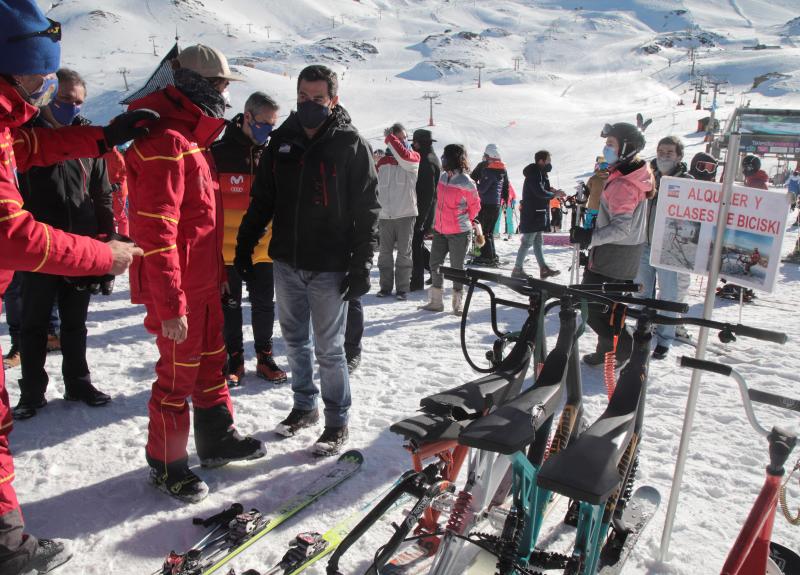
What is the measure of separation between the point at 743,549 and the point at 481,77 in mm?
97484

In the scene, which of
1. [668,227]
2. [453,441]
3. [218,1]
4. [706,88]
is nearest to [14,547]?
[453,441]

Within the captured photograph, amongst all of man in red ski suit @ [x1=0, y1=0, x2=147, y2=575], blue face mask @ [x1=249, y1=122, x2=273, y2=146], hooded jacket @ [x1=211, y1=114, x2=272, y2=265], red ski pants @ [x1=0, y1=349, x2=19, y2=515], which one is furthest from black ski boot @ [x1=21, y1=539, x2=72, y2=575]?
blue face mask @ [x1=249, y1=122, x2=273, y2=146]

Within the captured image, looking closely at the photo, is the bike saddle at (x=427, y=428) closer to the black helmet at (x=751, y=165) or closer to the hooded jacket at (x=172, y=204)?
the hooded jacket at (x=172, y=204)

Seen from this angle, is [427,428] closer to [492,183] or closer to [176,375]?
[176,375]

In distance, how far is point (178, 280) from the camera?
2.68 meters

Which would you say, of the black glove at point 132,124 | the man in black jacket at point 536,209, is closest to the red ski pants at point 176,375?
the black glove at point 132,124

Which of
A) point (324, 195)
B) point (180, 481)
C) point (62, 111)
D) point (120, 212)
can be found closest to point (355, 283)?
point (324, 195)

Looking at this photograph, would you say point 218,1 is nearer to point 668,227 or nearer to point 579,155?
point 579,155

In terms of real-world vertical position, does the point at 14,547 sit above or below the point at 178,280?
below

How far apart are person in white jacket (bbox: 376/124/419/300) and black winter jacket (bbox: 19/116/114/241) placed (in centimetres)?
311

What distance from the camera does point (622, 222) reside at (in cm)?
457

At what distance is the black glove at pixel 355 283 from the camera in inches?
130

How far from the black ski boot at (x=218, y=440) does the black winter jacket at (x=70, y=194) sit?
1721 mm

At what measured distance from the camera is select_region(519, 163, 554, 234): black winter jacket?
8.22m
